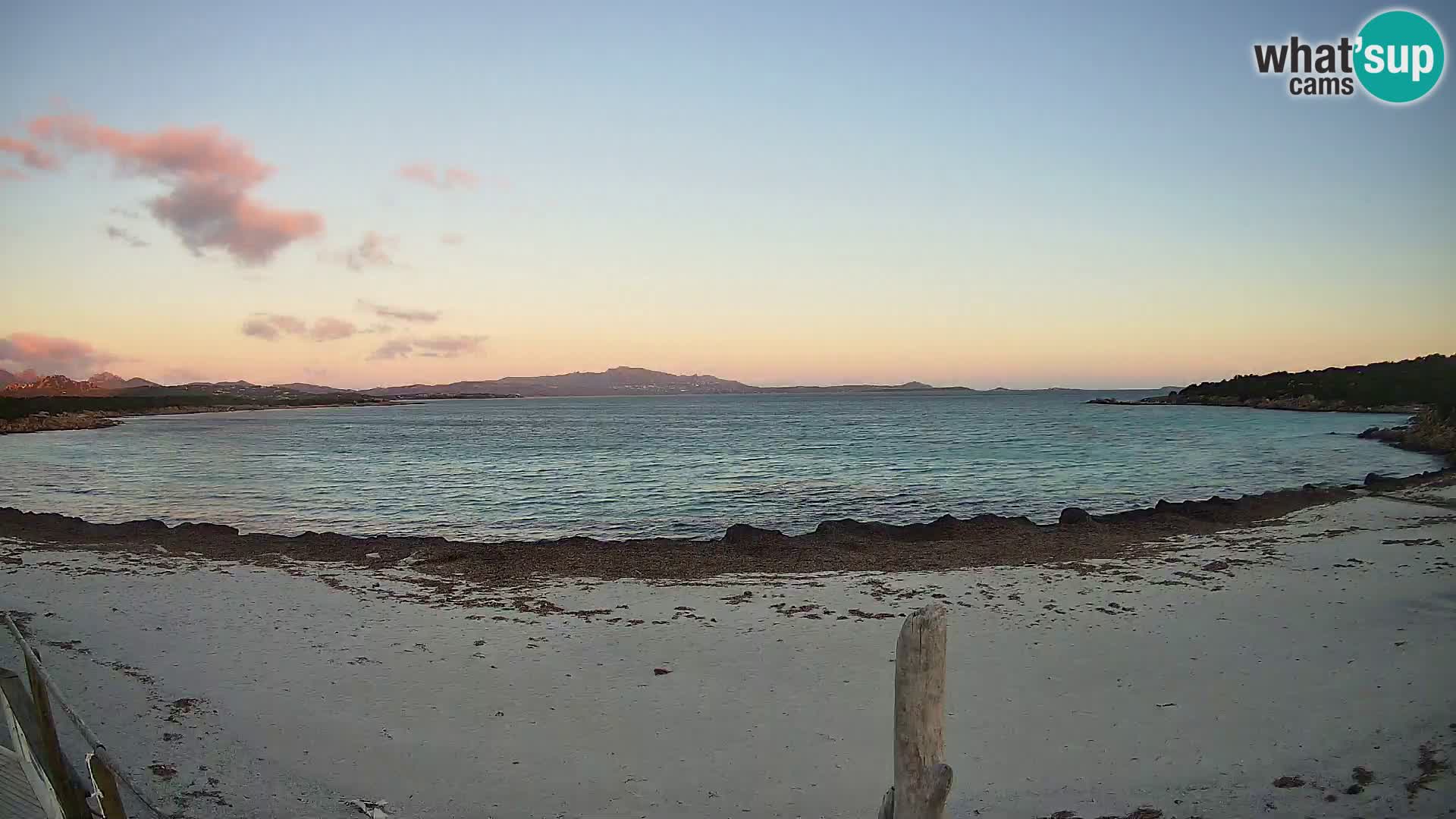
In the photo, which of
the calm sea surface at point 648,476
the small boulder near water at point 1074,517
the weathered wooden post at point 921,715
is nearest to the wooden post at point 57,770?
the weathered wooden post at point 921,715

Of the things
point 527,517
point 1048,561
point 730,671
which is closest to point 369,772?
point 730,671

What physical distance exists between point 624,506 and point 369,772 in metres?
18.7

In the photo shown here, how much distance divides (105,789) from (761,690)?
5.62 meters

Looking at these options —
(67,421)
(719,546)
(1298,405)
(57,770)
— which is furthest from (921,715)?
(1298,405)

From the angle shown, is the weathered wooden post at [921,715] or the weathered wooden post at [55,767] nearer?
the weathered wooden post at [921,715]

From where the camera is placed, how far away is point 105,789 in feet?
15.9

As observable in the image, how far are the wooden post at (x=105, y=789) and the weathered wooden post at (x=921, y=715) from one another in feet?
14.8

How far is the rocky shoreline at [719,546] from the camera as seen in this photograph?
1494cm

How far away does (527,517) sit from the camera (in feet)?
78.1

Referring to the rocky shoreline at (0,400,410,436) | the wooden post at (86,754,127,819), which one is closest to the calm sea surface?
the rocky shoreline at (0,400,410,436)

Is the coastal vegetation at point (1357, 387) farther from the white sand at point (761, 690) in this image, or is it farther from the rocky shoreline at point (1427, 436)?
the white sand at point (761, 690)

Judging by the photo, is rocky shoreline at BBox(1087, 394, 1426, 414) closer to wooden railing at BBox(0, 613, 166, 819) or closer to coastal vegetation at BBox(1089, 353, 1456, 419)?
coastal vegetation at BBox(1089, 353, 1456, 419)

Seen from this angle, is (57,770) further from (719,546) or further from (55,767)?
(719,546)

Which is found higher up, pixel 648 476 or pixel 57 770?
pixel 57 770
